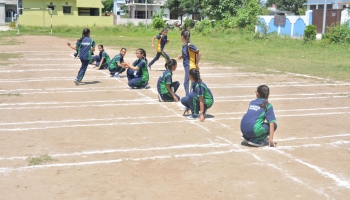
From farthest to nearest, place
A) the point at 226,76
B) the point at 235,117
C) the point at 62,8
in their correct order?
1. the point at 62,8
2. the point at 226,76
3. the point at 235,117

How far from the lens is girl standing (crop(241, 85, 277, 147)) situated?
698 cm

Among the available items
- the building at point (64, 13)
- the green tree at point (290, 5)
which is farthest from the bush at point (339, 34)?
the green tree at point (290, 5)

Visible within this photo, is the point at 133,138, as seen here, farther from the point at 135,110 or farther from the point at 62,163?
the point at 135,110

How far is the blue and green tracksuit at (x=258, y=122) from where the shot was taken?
22.9 feet

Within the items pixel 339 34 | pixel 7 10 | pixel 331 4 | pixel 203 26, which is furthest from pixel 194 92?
pixel 7 10

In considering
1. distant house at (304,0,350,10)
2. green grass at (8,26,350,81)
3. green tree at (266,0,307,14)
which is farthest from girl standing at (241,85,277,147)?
green tree at (266,0,307,14)

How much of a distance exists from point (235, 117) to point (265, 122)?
7.07 ft

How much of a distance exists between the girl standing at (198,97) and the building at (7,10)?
204ft

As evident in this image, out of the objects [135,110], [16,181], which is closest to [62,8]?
[135,110]

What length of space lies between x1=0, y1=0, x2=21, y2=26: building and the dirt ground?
59348 millimetres

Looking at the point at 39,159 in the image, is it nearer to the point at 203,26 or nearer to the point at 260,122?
the point at 260,122

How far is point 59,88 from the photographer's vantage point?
12664mm

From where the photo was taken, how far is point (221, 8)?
4991 centimetres

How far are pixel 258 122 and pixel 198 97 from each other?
1928 mm
